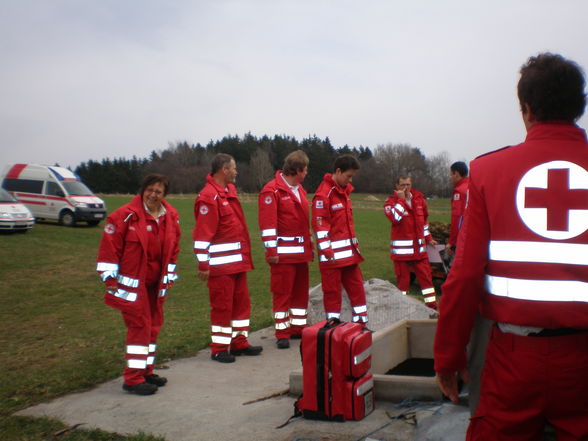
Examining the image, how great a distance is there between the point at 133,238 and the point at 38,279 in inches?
378

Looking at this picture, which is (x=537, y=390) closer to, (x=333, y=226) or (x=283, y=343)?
(x=283, y=343)

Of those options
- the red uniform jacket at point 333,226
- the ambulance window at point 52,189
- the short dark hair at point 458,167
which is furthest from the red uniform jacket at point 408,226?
the ambulance window at point 52,189

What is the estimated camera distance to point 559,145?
2.18 meters

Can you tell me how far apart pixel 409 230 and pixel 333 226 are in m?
2.53

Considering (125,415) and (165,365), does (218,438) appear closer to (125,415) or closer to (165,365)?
(125,415)

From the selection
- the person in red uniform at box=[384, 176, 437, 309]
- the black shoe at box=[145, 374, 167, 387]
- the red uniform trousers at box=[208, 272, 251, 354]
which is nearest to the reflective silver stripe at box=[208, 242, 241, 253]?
the red uniform trousers at box=[208, 272, 251, 354]

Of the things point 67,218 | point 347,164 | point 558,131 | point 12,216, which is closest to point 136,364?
point 347,164

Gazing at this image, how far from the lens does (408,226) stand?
364 inches

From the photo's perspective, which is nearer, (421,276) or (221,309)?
(221,309)

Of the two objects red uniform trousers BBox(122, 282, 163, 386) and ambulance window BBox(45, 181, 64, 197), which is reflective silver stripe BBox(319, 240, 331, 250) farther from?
ambulance window BBox(45, 181, 64, 197)

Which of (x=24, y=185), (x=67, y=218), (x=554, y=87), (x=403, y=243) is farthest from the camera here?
(x=24, y=185)

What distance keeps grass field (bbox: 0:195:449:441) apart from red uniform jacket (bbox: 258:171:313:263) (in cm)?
163

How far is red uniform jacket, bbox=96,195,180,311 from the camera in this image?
16.9 ft

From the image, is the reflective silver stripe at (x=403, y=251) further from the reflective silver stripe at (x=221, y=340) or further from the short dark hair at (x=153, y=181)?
the short dark hair at (x=153, y=181)
